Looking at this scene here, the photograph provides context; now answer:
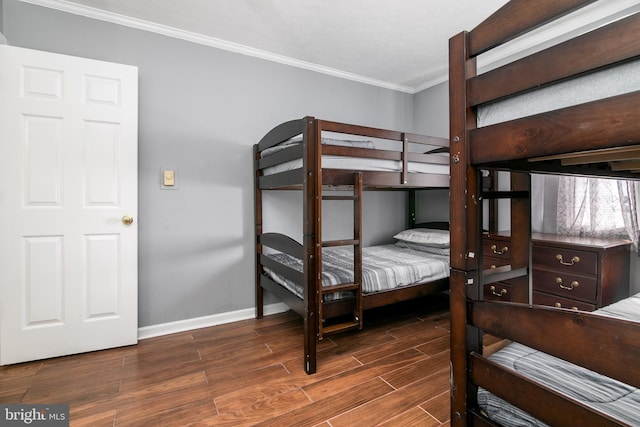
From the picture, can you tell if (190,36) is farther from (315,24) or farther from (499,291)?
(499,291)

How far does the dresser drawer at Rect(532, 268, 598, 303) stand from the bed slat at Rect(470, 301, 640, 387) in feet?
5.59

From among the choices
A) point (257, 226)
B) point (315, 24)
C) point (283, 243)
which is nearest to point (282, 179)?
point (283, 243)

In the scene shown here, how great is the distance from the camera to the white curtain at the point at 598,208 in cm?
208

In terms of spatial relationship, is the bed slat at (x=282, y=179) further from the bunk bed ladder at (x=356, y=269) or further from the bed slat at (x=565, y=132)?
the bed slat at (x=565, y=132)

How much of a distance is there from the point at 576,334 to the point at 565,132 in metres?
0.42

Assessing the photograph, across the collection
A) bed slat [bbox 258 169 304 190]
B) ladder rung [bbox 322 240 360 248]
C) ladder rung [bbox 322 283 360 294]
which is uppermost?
bed slat [bbox 258 169 304 190]

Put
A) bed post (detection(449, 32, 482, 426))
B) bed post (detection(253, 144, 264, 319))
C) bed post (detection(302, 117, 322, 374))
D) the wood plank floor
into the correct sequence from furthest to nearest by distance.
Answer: bed post (detection(253, 144, 264, 319)), bed post (detection(302, 117, 322, 374)), the wood plank floor, bed post (detection(449, 32, 482, 426))

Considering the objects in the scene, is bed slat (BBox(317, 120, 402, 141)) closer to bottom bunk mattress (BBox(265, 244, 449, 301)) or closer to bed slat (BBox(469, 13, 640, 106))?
bottom bunk mattress (BBox(265, 244, 449, 301))

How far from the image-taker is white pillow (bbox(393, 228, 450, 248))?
2.76 metres

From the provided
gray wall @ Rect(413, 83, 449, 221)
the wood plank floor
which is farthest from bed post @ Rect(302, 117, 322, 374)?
gray wall @ Rect(413, 83, 449, 221)

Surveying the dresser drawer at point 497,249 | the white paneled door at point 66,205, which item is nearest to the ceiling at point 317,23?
the white paneled door at point 66,205

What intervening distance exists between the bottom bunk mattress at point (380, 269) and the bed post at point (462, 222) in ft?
3.81

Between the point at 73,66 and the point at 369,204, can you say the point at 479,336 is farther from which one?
the point at 73,66

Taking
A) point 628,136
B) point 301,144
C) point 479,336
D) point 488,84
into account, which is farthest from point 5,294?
point 628,136
